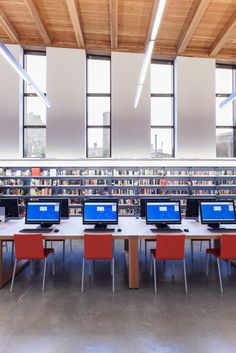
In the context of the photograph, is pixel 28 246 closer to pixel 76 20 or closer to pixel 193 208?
pixel 193 208

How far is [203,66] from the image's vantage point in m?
8.18

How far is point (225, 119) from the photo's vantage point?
8578mm

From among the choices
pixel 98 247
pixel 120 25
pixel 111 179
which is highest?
pixel 120 25

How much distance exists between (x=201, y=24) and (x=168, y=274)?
615 centimetres

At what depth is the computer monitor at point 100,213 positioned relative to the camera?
3.83 meters

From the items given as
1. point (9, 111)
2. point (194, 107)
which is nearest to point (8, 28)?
point (9, 111)

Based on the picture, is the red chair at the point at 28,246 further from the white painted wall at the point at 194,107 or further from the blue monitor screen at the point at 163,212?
the white painted wall at the point at 194,107

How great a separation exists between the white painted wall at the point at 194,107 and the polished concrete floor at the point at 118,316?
197 inches

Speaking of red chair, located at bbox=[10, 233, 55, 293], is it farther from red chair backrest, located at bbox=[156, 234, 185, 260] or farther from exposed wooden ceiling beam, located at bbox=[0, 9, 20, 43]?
exposed wooden ceiling beam, located at bbox=[0, 9, 20, 43]

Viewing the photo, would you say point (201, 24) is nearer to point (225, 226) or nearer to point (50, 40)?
point (50, 40)

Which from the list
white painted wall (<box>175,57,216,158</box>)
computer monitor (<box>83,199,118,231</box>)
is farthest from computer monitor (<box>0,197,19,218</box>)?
white painted wall (<box>175,57,216,158</box>)

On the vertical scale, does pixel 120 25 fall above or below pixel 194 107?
above

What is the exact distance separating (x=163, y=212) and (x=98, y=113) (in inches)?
210

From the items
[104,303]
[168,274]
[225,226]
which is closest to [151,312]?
[104,303]
